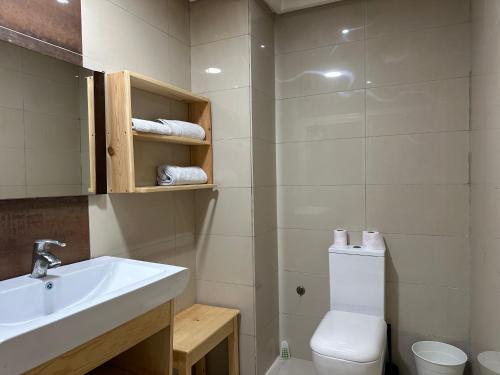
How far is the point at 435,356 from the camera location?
6.45 ft

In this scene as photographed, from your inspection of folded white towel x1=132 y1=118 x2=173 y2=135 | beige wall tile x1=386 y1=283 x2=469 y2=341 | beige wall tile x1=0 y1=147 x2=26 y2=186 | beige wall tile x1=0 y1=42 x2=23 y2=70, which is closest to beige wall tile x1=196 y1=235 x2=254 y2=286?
folded white towel x1=132 y1=118 x2=173 y2=135

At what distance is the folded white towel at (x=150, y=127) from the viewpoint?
1.58 metres

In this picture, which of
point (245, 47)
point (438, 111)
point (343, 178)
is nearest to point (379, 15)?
point (438, 111)

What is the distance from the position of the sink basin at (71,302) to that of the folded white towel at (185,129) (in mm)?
716

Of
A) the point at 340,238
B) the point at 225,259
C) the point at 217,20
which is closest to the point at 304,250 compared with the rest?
the point at 340,238

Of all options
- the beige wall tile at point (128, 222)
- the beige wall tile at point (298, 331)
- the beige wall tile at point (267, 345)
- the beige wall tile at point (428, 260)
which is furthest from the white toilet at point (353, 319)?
the beige wall tile at point (128, 222)

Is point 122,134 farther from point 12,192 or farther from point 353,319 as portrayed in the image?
point 353,319

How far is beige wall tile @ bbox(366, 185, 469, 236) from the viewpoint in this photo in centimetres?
200

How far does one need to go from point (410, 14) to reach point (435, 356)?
201cm

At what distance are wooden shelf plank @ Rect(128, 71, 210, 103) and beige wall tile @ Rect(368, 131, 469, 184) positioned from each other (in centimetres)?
113

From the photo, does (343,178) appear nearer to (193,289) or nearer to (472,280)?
(472,280)

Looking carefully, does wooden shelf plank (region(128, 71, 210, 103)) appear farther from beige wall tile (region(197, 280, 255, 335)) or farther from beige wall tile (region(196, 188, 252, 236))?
beige wall tile (region(197, 280, 255, 335))

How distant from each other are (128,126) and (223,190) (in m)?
0.79

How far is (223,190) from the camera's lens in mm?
2162
